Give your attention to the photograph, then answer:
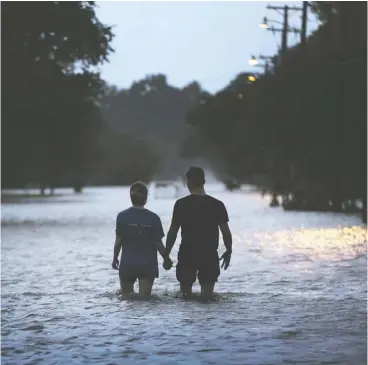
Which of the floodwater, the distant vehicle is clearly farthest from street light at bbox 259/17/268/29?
the floodwater

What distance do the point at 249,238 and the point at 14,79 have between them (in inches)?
390

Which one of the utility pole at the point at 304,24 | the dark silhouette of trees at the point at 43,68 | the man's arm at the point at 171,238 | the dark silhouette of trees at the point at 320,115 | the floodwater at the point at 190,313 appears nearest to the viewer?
the floodwater at the point at 190,313

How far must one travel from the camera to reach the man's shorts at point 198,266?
11570mm

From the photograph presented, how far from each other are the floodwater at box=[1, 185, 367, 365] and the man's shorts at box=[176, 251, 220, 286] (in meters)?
0.29

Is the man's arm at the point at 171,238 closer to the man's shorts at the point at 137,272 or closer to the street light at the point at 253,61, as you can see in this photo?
the man's shorts at the point at 137,272

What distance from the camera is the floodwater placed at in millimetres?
8148

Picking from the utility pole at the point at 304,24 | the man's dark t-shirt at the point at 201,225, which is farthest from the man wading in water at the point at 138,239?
the utility pole at the point at 304,24

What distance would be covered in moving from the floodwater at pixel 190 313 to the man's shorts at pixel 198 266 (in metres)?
0.29

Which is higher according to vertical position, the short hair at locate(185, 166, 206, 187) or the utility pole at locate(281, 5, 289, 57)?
the utility pole at locate(281, 5, 289, 57)

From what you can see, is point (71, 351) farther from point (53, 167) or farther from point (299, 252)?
point (53, 167)

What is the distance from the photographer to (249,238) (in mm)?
24641

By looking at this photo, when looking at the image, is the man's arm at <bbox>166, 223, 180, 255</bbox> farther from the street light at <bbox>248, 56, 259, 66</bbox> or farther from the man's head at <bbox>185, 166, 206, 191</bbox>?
the street light at <bbox>248, 56, 259, 66</bbox>

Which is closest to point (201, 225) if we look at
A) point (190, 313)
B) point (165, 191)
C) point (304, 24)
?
point (190, 313)

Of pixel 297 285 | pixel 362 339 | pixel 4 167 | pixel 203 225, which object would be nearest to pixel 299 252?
pixel 297 285
